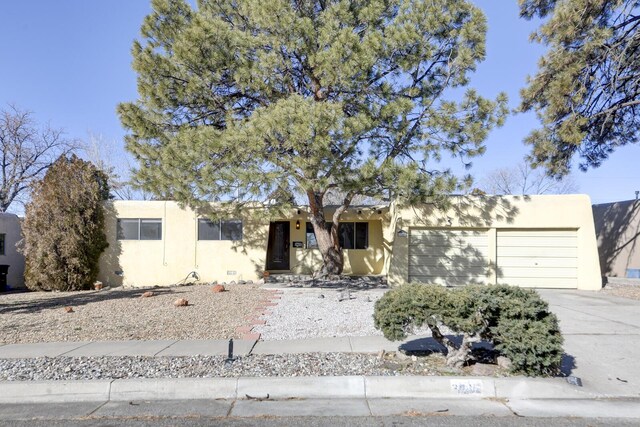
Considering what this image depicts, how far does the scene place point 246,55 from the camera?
14172mm

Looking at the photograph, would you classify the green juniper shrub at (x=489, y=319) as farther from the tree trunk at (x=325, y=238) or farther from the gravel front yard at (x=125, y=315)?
the tree trunk at (x=325, y=238)

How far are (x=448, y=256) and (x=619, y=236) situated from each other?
24.6 feet

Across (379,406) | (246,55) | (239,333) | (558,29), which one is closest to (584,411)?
(379,406)

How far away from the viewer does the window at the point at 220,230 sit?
1836cm

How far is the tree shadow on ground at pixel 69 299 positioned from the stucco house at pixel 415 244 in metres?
1.78

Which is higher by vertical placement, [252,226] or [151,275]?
[252,226]

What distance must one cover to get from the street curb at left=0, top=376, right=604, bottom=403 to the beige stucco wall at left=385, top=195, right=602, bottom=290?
34.9ft

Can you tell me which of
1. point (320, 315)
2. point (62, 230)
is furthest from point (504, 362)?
point (62, 230)

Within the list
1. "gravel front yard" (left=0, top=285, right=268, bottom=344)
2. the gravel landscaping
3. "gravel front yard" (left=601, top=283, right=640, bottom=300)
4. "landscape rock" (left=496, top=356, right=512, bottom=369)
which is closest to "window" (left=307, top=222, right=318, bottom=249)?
"gravel front yard" (left=0, top=285, right=268, bottom=344)

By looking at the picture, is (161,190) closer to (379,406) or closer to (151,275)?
(151,275)

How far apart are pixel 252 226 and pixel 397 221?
17.7 ft

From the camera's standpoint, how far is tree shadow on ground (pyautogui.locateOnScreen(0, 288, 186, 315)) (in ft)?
41.5

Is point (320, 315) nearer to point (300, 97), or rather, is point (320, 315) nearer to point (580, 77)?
point (300, 97)

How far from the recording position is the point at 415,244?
17016 mm
